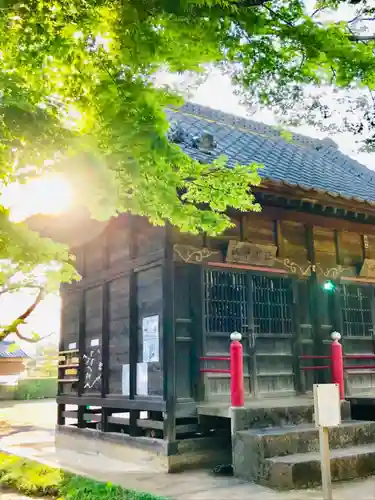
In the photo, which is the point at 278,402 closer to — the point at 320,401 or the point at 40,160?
the point at 320,401

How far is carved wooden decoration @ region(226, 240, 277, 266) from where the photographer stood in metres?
9.29

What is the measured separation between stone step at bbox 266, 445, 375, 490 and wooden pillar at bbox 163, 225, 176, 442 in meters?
1.93

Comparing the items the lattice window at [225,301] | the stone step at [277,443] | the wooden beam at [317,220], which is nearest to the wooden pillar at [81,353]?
the lattice window at [225,301]

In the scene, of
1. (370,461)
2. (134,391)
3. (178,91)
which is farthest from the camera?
(134,391)

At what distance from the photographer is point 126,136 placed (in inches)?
203

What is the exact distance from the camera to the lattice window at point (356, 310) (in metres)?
10.7

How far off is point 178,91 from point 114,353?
19.6 ft

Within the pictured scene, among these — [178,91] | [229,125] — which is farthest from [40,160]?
[229,125]

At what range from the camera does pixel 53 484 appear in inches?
269

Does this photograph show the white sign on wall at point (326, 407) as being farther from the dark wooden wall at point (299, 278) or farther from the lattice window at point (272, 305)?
the lattice window at point (272, 305)

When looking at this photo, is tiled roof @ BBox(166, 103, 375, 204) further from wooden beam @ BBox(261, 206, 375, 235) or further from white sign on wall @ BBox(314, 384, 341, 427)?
white sign on wall @ BBox(314, 384, 341, 427)

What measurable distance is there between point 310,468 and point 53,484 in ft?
11.2

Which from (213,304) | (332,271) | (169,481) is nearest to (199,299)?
(213,304)

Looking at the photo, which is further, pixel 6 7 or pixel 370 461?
pixel 370 461
